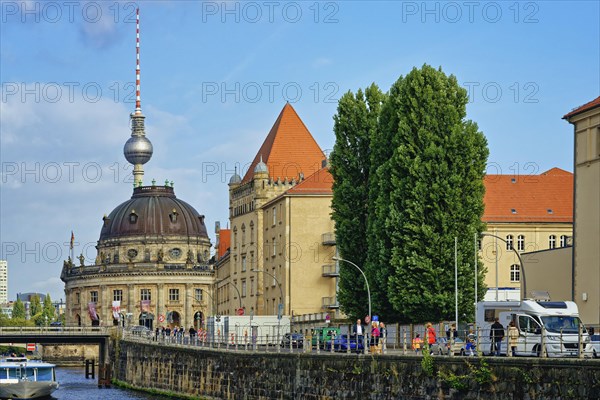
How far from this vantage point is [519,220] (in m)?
110

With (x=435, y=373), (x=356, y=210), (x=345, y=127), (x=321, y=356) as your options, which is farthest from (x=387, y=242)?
(x=435, y=373)

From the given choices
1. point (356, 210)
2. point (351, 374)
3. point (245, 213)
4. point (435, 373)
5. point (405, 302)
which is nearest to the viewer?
point (435, 373)

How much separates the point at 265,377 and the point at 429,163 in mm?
19722

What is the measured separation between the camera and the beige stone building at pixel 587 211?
66750 mm

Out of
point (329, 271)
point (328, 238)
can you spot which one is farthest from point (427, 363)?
point (328, 238)

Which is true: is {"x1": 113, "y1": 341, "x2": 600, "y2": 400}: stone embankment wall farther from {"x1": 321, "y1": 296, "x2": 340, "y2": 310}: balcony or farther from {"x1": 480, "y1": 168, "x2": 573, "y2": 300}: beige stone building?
{"x1": 480, "y1": 168, "x2": 573, "y2": 300}: beige stone building

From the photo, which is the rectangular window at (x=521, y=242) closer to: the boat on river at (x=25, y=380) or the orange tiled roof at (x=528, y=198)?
the orange tiled roof at (x=528, y=198)

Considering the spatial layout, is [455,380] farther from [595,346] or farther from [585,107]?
[585,107]

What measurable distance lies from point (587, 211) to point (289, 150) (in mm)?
78462

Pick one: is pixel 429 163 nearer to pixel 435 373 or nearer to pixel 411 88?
pixel 411 88

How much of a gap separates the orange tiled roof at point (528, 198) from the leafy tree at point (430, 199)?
31.2 m

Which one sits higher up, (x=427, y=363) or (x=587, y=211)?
(x=587, y=211)

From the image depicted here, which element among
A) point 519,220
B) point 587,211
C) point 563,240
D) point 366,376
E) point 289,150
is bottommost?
Answer: point 366,376

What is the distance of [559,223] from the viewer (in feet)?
361
